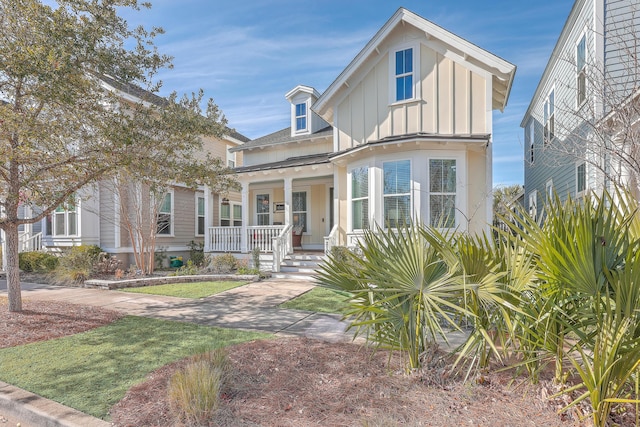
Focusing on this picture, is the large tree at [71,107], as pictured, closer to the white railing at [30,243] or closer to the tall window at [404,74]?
the tall window at [404,74]

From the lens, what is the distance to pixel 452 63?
383 inches

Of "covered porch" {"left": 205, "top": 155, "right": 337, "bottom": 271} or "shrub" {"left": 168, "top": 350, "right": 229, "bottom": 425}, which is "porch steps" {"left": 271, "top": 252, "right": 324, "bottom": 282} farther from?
"shrub" {"left": 168, "top": 350, "right": 229, "bottom": 425}

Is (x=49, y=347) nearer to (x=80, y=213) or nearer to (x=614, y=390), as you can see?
(x=614, y=390)

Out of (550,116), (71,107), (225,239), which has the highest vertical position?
(550,116)

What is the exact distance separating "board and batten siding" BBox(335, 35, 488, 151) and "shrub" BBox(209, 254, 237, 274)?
639 cm

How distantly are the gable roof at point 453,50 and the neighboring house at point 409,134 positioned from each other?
0.09ft

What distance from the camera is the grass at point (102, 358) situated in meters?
→ 3.48

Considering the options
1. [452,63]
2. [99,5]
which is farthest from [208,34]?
[452,63]

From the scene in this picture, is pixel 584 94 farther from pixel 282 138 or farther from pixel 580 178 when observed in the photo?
pixel 282 138

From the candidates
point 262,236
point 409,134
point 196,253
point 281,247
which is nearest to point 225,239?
point 262,236

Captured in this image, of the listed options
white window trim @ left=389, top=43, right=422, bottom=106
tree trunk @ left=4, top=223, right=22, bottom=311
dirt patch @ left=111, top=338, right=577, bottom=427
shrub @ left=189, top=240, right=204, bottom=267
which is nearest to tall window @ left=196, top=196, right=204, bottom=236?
shrub @ left=189, top=240, right=204, bottom=267

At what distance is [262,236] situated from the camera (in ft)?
40.8

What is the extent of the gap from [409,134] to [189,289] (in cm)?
776

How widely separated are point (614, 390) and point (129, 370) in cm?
484
